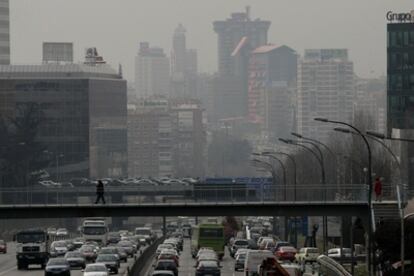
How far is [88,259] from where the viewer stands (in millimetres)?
113938

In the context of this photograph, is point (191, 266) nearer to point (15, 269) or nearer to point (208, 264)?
point (15, 269)

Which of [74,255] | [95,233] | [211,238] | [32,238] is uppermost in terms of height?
[32,238]

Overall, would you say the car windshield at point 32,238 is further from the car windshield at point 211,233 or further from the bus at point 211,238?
the car windshield at point 211,233

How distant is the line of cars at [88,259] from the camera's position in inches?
3499

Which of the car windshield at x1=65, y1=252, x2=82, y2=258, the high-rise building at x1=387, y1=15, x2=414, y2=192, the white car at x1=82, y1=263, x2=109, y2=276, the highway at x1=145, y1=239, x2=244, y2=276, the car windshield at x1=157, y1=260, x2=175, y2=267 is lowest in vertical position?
the highway at x1=145, y1=239, x2=244, y2=276

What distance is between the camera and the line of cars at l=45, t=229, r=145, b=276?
8888 cm

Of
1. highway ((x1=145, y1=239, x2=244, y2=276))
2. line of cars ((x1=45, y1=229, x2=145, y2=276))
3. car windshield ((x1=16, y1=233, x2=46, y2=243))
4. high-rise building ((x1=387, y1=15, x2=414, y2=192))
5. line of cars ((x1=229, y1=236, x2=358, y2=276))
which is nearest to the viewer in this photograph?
line of cars ((x1=229, y1=236, x2=358, y2=276))

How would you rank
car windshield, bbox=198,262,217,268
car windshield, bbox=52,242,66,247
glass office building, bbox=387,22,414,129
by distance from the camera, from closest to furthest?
car windshield, bbox=198,262,217,268
car windshield, bbox=52,242,66,247
glass office building, bbox=387,22,414,129

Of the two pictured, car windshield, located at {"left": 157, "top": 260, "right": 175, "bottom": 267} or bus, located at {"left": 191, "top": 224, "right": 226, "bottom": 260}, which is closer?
car windshield, located at {"left": 157, "top": 260, "right": 175, "bottom": 267}

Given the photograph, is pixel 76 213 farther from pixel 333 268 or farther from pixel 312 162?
pixel 312 162

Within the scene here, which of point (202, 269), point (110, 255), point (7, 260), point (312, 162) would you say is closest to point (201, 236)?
point (7, 260)

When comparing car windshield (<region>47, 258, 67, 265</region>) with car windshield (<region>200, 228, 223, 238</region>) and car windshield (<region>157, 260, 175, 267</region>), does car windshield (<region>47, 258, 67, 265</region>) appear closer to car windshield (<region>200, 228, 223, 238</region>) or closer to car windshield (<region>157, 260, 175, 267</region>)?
car windshield (<region>157, 260, 175, 267</region>)

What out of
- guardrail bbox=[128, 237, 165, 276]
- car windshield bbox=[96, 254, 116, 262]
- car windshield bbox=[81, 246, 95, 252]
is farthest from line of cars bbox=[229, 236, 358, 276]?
car windshield bbox=[81, 246, 95, 252]

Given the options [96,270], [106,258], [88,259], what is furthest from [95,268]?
[88,259]
